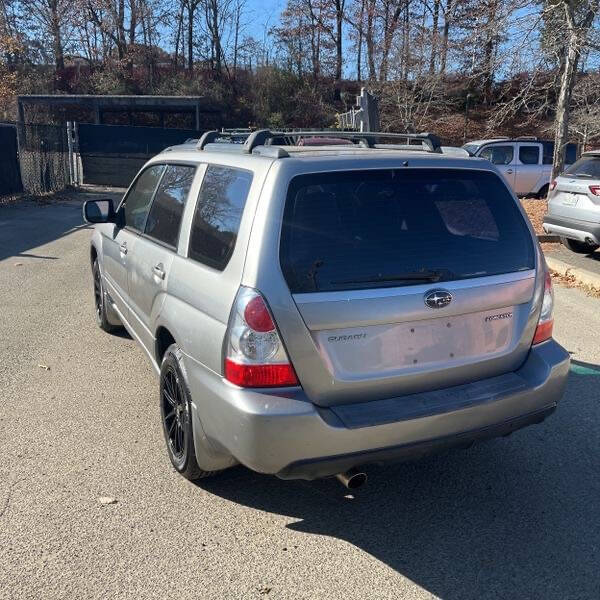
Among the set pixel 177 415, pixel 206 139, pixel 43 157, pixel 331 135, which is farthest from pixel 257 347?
pixel 43 157

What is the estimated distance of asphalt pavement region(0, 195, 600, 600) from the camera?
2.75 metres

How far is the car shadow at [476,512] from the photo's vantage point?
110 inches

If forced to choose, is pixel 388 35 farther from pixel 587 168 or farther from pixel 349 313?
pixel 349 313

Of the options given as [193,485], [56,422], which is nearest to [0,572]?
[193,485]

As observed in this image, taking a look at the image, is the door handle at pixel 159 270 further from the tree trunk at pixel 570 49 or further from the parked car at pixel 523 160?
the parked car at pixel 523 160

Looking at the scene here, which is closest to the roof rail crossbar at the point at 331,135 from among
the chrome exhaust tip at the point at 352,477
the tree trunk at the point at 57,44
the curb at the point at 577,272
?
the chrome exhaust tip at the point at 352,477

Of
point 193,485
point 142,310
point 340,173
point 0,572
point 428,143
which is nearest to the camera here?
point 0,572

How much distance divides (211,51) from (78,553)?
141 ft

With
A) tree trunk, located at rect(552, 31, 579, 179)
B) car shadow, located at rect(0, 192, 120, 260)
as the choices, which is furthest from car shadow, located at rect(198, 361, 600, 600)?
tree trunk, located at rect(552, 31, 579, 179)

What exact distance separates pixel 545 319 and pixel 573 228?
6.42 meters

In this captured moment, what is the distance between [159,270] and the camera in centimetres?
377

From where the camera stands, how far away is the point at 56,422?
426cm

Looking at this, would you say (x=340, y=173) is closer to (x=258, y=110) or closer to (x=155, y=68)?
(x=258, y=110)

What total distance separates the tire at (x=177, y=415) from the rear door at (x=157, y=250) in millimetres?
365
